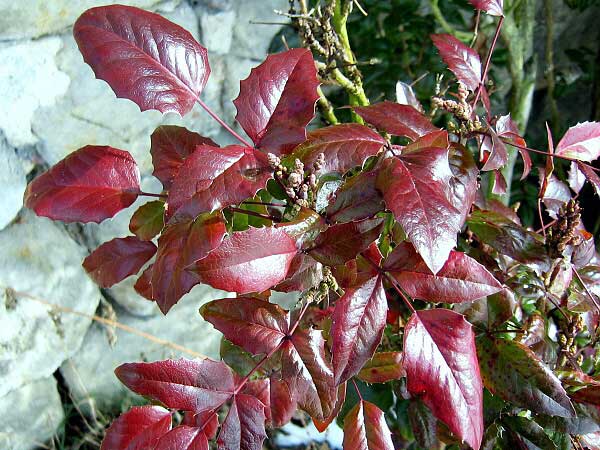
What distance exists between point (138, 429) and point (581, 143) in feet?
2.16

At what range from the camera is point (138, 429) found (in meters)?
0.64

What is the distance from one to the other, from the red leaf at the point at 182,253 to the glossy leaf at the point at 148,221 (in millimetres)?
116

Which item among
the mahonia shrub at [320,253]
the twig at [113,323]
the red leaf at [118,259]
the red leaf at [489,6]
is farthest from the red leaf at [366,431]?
the twig at [113,323]

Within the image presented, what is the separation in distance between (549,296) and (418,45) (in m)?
1.08

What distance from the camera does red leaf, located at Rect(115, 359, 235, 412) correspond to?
63 cm

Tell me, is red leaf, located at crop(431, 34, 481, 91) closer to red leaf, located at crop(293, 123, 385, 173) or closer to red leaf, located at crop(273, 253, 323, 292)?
red leaf, located at crop(293, 123, 385, 173)

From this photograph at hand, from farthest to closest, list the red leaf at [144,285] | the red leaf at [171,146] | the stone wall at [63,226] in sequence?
the stone wall at [63,226] < the red leaf at [144,285] < the red leaf at [171,146]

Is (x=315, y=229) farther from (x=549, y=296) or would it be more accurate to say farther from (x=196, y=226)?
(x=549, y=296)

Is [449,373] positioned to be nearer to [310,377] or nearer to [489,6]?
[310,377]

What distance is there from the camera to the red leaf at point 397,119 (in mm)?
638

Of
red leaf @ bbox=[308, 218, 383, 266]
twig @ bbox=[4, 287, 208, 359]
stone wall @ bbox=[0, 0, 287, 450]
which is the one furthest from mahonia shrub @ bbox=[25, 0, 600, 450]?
twig @ bbox=[4, 287, 208, 359]

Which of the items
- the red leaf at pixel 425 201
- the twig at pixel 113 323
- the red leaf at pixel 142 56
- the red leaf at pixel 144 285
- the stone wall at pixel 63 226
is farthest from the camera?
the twig at pixel 113 323

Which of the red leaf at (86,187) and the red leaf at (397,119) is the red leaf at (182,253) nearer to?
the red leaf at (86,187)

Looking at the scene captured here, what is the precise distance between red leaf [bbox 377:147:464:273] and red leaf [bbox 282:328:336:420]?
0.67 feet
